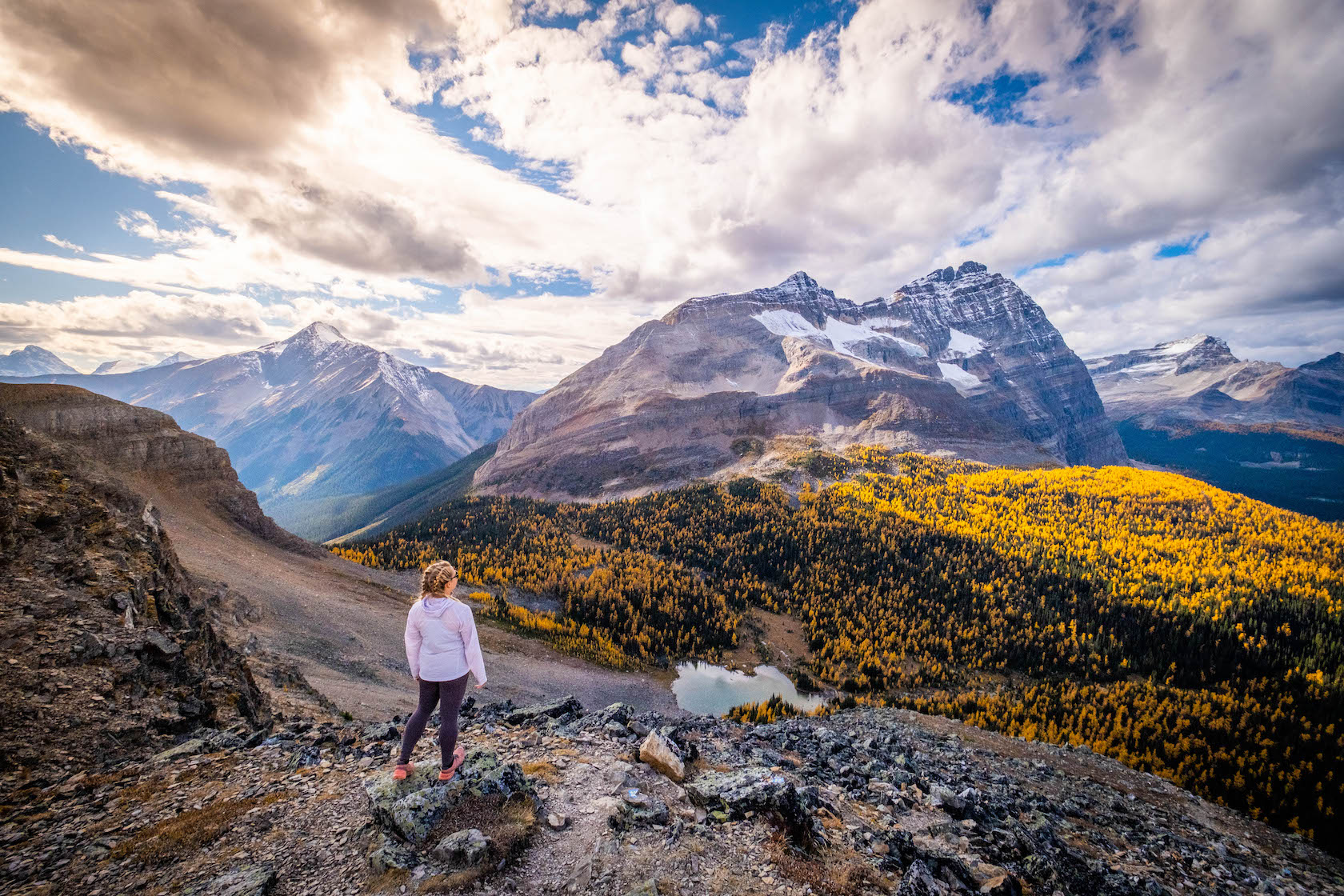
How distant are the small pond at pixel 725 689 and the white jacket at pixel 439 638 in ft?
137

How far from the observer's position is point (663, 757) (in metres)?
12.1

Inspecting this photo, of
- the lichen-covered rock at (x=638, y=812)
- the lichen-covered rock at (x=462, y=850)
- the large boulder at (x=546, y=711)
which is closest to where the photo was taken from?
the lichen-covered rock at (x=462, y=850)

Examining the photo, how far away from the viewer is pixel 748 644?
195 feet

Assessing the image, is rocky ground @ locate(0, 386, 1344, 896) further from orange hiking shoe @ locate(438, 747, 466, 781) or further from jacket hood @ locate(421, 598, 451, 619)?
jacket hood @ locate(421, 598, 451, 619)

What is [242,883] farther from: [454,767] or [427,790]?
[454,767]

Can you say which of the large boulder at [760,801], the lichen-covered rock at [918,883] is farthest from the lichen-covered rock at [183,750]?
the lichen-covered rock at [918,883]

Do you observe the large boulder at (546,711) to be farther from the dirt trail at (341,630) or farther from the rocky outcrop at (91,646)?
the dirt trail at (341,630)

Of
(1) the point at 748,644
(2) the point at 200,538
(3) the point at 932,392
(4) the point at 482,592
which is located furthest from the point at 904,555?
(3) the point at 932,392

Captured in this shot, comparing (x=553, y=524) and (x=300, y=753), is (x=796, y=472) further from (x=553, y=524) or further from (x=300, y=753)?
(x=300, y=753)

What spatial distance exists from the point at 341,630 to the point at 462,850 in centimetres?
3656

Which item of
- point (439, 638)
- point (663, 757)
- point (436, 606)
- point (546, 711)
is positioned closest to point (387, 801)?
point (439, 638)

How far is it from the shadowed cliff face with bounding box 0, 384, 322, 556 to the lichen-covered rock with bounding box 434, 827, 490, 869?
55.0 m

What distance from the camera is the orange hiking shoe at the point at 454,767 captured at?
345 inches

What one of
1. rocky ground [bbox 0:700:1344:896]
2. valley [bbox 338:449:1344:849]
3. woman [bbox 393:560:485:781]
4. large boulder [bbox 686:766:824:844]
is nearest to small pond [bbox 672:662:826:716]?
valley [bbox 338:449:1344:849]
